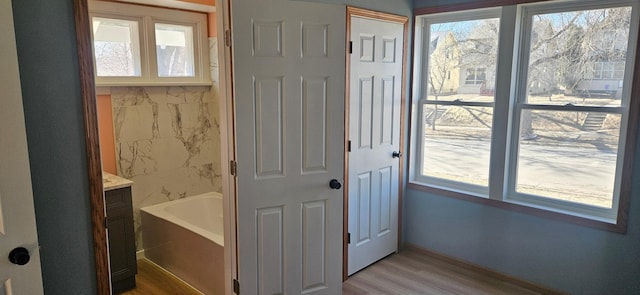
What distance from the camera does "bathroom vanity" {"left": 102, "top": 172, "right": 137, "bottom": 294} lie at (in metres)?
3.04

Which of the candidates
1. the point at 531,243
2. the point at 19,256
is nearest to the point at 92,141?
the point at 19,256

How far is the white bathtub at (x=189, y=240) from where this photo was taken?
9.76ft

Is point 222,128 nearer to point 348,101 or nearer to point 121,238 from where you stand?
point 348,101

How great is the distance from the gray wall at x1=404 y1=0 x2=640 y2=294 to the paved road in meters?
0.23

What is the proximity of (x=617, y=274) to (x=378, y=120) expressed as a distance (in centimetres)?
190

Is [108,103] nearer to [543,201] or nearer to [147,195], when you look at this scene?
[147,195]

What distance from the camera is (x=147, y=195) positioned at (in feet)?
12.3

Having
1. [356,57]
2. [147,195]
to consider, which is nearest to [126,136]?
[147,195]

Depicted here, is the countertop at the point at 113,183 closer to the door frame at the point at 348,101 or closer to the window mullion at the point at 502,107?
the door frame at the point at 348,101

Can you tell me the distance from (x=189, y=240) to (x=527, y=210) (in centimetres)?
251

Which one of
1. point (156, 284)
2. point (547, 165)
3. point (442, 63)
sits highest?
point (442, 63)

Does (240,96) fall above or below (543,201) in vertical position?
above

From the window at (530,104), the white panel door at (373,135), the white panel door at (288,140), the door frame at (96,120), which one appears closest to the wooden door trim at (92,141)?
the door frame at (96,120)

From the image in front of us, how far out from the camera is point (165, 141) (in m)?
3.80
